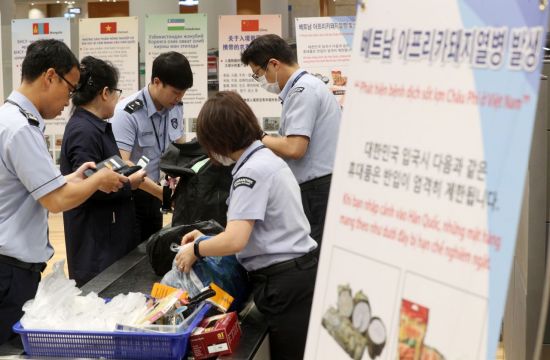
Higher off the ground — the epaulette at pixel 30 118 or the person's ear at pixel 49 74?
the person's ear at pixel 49 74

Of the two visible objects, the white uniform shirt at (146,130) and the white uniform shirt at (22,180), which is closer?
the white uniform shirt at (22,180)

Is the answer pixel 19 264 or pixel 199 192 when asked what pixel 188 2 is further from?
pixel 19 264

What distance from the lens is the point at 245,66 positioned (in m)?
6.02

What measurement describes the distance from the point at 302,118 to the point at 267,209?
1323 mm

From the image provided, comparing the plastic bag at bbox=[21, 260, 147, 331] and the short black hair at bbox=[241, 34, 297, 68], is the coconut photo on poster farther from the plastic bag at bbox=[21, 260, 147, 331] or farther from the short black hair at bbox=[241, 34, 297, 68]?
the short black hair at bbox=[241, 34, 297, 68]

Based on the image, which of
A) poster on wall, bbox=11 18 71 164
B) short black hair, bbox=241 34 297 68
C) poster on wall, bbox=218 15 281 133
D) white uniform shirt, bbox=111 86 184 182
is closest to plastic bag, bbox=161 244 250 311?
white uniform shirt, bbox=111 86 184 182

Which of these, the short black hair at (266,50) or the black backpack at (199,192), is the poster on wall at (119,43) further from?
the black backpack at (199,192)

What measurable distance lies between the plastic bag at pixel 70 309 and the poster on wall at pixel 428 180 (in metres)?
1.00

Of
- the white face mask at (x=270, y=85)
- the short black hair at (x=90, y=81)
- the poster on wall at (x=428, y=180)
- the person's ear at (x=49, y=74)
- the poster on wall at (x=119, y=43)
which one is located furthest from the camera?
the poster on wall at (x=119, y=43)

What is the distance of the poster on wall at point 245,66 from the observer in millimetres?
5992

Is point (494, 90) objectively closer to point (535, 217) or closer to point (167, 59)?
point (535, 217)

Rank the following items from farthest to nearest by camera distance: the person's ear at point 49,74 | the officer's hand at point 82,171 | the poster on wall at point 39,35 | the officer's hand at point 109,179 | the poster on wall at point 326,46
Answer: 1. the poster on wall at point 39,35
2. the poster on wall at point 326,46
3. the officer's hand at point 82,171
4. the officer's hand at point 109,179
5. the person's ear at point 49,74

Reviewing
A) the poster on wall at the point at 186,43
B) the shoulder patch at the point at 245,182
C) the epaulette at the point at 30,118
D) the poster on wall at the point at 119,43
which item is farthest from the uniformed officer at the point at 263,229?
the poster on wall at the point at 119,43

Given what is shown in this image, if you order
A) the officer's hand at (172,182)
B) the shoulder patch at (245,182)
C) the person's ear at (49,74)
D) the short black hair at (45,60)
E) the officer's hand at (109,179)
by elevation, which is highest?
the short black hair at (45,60)
